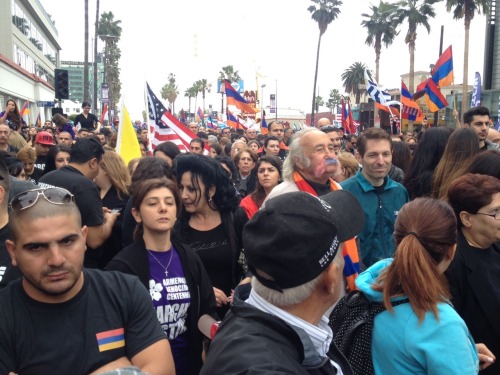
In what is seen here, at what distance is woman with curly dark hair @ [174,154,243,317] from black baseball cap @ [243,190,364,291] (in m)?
2.32

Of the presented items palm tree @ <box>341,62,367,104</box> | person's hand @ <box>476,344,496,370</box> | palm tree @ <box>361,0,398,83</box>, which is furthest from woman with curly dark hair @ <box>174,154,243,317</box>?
palm tree @ <box>341,62,367,104</box>

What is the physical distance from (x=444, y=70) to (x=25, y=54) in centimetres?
4823

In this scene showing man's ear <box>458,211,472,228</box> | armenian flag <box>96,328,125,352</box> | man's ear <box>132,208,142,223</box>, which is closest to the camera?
armenian flag <box>96,328,125,352</box>

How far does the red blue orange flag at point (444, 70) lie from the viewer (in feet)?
44.9

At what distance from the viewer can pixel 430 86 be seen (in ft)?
45.4

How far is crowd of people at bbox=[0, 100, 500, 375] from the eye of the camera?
1.70 metres

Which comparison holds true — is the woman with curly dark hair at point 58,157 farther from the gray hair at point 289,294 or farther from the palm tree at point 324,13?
the palm tree at point 324,13

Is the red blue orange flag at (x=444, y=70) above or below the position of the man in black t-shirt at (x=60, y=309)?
above

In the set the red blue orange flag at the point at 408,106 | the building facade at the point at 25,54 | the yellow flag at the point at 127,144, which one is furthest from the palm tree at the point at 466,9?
the yellow flag at the point at 127,144

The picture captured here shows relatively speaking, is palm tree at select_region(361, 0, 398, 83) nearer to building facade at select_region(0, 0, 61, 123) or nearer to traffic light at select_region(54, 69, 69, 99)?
building facade at select_region(0, 0, 61, 123)

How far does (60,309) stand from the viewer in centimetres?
230

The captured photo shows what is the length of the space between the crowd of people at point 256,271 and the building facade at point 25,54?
92.7 feet

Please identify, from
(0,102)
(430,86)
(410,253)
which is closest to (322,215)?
(410,253)

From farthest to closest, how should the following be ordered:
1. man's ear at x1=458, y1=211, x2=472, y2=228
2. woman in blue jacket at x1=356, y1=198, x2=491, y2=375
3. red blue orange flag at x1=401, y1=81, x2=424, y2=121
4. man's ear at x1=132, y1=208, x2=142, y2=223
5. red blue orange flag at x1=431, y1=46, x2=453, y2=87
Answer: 1. red blue orange flag at x1=401, y1=81, x2=424, y2=121
2. red blue orange flag at x1=431, y1=46, x2=453, y2=87
3. man's ear at x1=132, y1=208, x2=142, y2=223
4. man's ear at x1=458, y1=211, x2=472, y2=228
5. woman in blue jacket at x1=356, y1=198, x2=491, y2=375
